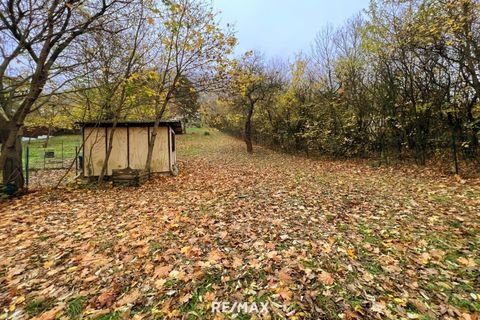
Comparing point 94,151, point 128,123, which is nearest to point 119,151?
point 94,151

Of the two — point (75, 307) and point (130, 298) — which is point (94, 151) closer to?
point (75, 307)

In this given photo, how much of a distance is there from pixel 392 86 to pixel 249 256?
34.1 feet

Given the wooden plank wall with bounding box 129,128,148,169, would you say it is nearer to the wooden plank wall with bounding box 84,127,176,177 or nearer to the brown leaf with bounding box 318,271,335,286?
→ the wooden plank wall with bounding box 84,127,176,177

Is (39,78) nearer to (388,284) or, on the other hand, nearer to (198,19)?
(198,19)

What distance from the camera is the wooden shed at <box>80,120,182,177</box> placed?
9977 mm

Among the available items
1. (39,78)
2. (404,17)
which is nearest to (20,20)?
(39,78)

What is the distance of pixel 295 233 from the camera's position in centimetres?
398

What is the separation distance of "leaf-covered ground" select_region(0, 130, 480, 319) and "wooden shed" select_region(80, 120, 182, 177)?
3963 millimetres

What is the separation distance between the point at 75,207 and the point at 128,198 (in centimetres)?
124

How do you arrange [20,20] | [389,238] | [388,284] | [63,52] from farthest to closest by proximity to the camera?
[63,52] < [20,20] < [389,238] < [388,284]

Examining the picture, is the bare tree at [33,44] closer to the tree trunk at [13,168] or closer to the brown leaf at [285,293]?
the tree trunk at [13,168]

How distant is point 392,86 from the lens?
1025 centimetres

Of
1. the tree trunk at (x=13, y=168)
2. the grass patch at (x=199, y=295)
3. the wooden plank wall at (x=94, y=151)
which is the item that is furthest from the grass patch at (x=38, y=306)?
the wooden plank wall at (x=94, y=151)

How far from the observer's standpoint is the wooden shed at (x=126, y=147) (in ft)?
32.7
